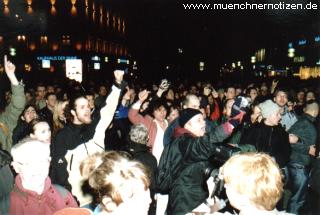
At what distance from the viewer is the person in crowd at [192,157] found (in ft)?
13.7

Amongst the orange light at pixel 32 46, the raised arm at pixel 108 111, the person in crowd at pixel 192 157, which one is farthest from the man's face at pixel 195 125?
the orange light at pixel 32 46

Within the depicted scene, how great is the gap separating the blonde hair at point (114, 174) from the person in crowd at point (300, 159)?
440 cm

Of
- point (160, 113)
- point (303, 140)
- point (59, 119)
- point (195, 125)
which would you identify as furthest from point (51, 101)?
point (303, 140)

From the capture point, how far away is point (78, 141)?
4.91m

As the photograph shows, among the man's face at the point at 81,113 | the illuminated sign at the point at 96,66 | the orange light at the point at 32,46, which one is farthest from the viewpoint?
the illuminated sign at the point at 96,66

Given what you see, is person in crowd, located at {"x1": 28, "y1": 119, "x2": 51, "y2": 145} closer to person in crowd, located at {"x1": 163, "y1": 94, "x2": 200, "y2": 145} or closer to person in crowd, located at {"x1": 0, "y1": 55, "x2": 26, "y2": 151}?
person in crowd, located at {"x1": 0, "y1": 55, "x2": 26, "y2": 151}

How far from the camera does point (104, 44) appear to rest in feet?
233

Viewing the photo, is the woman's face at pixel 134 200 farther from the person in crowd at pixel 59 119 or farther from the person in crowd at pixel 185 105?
the person in crowd at pixel 185 105

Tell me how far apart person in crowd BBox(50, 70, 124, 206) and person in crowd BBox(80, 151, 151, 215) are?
66.5 inches

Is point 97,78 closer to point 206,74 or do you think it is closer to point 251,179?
point 206,74

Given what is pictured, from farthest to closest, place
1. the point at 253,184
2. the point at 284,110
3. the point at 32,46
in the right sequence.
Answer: the point at 32,46 < the point at 284,110 < the point at 253,184

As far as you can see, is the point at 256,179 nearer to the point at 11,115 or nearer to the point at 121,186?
the point at 121,186

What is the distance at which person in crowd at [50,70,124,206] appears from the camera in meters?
4.64

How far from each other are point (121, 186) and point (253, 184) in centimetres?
93
